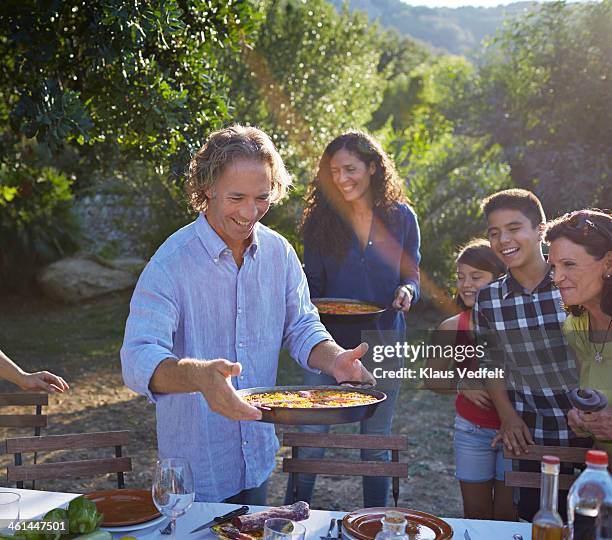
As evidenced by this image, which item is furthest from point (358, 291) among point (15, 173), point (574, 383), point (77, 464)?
point (15, 173)

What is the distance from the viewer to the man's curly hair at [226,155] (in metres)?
2.66

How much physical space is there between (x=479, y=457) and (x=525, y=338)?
0.63m

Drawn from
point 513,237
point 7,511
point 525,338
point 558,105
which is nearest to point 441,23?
point 558,105

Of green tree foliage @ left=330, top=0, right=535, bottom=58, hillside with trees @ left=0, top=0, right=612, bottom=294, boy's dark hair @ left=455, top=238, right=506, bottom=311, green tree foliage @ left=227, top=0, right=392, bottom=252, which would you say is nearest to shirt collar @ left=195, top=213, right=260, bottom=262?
boy's dark hair @ left=455, top=238, right=506, bottom=311

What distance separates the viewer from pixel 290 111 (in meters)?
12.4

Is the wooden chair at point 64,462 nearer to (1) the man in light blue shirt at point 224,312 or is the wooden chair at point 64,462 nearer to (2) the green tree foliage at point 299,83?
(1) the man in light blue shirt at point 224,312

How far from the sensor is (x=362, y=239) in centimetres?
441

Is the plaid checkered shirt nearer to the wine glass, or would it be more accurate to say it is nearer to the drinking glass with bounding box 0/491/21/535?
the wine glass

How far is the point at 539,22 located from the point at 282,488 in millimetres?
10694

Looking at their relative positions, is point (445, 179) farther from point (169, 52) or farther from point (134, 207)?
point (169, 52)

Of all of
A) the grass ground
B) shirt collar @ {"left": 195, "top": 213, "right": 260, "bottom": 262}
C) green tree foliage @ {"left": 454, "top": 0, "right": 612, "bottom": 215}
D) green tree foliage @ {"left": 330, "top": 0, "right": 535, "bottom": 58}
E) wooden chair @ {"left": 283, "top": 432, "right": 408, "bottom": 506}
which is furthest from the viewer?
green tree foliage @ {"left": 330, "top": 0, "right": 535, "bottom": 58}

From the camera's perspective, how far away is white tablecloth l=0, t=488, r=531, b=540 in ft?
7.86

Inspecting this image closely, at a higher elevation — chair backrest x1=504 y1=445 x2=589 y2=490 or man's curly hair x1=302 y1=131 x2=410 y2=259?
man's curly hair x1=302 y1=131 x2=410 y2=259

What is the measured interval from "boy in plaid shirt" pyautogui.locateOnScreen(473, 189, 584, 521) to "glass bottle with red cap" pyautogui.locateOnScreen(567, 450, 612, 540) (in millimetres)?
1143
